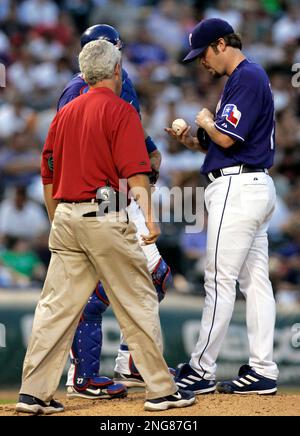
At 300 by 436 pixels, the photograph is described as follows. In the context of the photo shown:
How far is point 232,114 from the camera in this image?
545 centimetres

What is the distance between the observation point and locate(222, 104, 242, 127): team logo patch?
5445 mm

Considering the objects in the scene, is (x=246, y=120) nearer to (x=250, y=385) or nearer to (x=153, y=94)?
(x=250, y=385)

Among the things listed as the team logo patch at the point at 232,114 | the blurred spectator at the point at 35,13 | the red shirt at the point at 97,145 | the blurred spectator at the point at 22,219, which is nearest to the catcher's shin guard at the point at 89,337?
the red shirt at the point at 97,145

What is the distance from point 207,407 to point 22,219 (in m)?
6.12

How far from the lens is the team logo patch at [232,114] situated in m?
5.45

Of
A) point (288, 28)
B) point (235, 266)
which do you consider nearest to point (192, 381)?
point (235, 266)

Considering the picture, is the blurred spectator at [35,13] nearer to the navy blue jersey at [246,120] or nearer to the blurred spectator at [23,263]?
the blurred spectator at [23,263]

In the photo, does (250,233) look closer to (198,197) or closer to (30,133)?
(198,197)

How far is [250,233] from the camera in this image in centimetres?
557

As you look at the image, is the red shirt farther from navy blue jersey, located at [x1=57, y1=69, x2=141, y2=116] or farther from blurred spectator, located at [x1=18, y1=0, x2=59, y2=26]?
blurred spectator, located at [x1=18, y1=0, x2=59, y2=26]

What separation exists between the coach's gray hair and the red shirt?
0.09 m

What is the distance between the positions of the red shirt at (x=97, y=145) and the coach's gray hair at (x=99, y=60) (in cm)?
9
